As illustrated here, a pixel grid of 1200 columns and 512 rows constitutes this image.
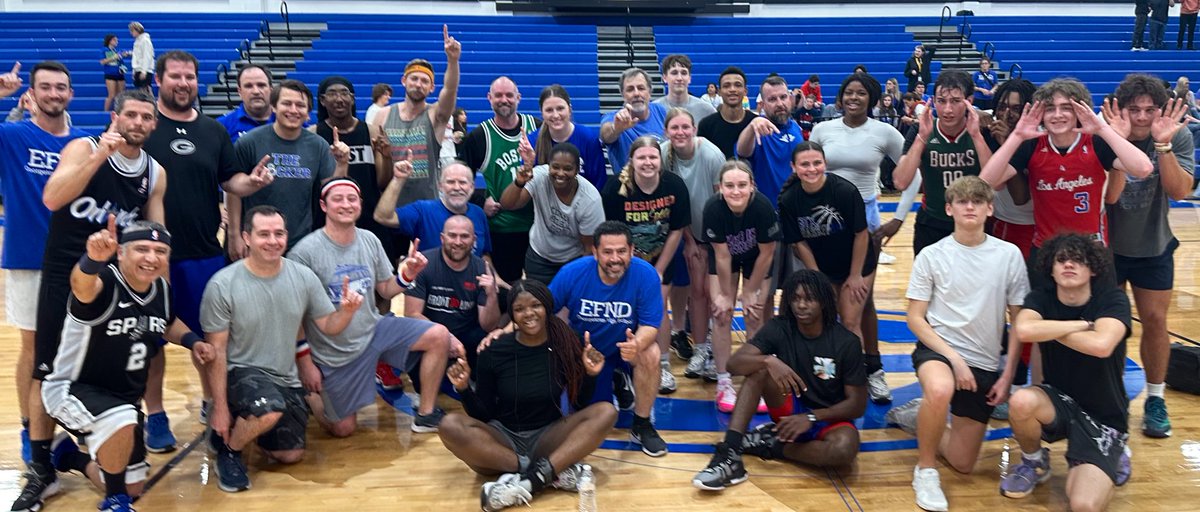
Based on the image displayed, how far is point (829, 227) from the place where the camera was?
5090mm

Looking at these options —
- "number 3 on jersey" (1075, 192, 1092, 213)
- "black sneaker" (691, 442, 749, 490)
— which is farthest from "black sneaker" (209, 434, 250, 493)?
"number 3 on jersey" (1075, 192, 1092, 213)

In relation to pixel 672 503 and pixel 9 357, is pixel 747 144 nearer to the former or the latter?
pixel 672 503

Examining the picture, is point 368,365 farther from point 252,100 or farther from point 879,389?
point 879,389

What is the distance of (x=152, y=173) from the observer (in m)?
4.41

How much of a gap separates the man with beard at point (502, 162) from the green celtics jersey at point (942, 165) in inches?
92.3

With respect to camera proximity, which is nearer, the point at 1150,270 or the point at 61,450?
the point at 61,450

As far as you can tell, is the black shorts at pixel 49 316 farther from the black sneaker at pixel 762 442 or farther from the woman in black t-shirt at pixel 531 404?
the black sneaker at pixel 762 442

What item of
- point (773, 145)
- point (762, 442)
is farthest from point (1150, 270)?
point (762, 442)

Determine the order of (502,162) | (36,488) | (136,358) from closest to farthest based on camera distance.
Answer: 1. (136,358)
2. (36,488)
3. (502,162)

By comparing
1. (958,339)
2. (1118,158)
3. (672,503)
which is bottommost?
(672,503)

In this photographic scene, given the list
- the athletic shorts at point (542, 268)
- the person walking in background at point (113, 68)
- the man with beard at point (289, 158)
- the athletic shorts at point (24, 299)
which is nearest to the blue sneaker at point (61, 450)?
the athletic shorts at point (24, 299)

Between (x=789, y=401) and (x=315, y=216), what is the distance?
288 cm

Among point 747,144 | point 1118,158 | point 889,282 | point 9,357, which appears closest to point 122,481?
point 9,357

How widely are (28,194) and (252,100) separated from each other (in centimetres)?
144
